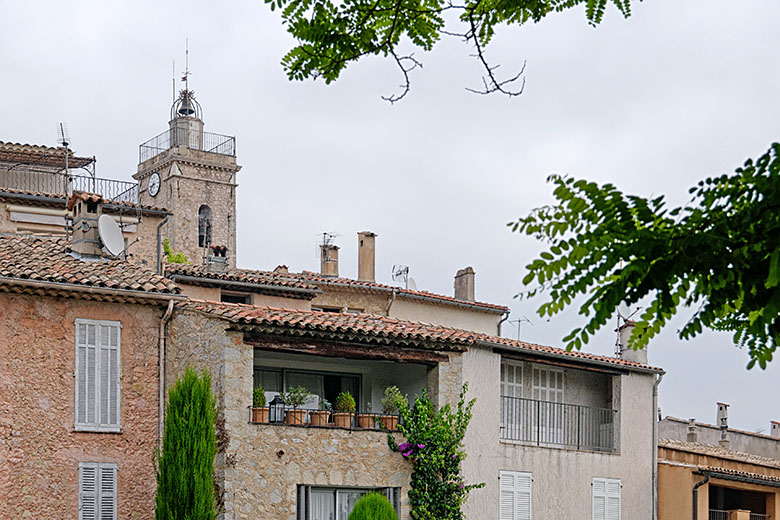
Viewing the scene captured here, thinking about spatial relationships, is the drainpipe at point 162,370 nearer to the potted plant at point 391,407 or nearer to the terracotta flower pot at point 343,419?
the terracotta flower pot at point 343,419

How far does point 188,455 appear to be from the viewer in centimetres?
1944

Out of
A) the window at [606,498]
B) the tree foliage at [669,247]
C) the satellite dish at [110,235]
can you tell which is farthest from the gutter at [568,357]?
the tree foliage at [669,247]

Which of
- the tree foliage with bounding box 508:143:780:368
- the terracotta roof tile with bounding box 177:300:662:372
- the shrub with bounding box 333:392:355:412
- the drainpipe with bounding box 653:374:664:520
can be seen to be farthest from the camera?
the drainpipe with bounding box 653:374:664:520

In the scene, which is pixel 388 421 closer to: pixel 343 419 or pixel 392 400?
pixel 392 400

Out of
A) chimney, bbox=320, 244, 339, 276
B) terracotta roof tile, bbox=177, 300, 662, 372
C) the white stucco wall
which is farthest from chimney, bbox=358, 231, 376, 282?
terracotta roof tile, bbox=177, 300, 662, 372

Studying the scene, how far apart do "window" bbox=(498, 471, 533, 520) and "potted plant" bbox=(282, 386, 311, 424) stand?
4785 millimetres

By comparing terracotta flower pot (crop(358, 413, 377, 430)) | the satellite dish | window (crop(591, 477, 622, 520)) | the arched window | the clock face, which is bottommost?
window (crop(591, 477, 622, 520))

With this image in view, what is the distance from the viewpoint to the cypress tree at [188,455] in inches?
758

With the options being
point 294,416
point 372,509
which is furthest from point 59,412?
point 372,509

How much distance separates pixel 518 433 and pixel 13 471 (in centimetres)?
1045

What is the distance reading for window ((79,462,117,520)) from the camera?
67.7 ft

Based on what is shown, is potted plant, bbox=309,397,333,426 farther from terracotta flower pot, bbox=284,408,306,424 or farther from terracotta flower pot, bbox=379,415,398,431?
terracotta flower pot, bbox=379,415,398,431

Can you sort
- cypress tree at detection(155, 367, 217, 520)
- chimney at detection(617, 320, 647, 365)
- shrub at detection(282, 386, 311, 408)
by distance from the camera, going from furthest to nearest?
chimney at detection(617, 320, 647, 365) < shrub at detection(282, 386, 311, 408) < cypress tree at detection(155, 367, 217, 520)

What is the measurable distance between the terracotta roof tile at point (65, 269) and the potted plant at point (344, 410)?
3.50m
